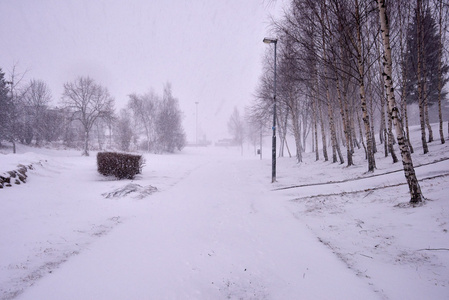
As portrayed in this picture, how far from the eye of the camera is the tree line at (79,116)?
2083 centimetres

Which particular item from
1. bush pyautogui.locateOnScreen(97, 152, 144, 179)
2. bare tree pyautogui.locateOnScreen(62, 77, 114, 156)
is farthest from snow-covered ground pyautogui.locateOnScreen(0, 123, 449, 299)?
bare tree pyautogui.locateOnScreen(62, 77, 114, 156)

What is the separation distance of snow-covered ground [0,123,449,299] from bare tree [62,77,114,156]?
2215 cm

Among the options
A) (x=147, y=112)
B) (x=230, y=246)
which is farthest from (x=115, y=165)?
(x=147, y=112)

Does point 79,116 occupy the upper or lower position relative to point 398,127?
upper

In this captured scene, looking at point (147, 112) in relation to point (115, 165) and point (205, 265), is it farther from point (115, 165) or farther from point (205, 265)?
point (205, 265)

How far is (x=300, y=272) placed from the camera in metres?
2.73

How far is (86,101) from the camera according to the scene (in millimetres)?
25031

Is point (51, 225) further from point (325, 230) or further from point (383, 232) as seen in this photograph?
point (383, 232)

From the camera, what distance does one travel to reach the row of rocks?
241 inches

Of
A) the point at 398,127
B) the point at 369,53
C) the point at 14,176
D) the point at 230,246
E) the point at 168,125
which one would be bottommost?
the point at 230,246

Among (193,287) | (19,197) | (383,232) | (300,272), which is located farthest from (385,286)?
(19,197)

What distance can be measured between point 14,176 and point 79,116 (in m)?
24.2

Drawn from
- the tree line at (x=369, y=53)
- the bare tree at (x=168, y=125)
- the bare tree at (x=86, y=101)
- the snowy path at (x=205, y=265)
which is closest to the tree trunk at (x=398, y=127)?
the tree line at (x=369, y=53)

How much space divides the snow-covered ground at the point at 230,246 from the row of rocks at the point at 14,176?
29 centimetres
